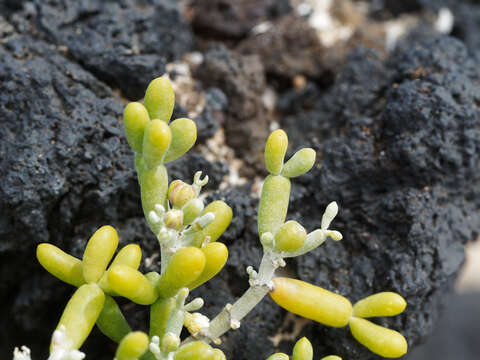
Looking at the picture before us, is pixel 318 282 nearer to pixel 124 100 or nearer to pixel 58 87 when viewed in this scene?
pixel 124 100

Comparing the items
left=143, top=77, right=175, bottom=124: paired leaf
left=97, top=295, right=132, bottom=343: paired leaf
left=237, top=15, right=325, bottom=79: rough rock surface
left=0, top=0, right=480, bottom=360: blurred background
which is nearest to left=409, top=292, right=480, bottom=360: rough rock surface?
left=0, top=0, right=480, bottom=360: blurred background

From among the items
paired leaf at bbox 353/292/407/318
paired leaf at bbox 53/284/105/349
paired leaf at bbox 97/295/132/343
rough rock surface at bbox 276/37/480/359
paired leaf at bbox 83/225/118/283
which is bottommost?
rough rock surface at bbox 276/37/480/359

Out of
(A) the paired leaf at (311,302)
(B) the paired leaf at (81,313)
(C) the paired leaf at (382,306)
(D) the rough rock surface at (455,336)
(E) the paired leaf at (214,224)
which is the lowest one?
(D) the rough rock surface at (455,336)

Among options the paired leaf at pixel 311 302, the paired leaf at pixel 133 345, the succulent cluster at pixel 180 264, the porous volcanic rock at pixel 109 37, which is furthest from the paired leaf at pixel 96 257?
the porous volcanic rock at pixel 109 37

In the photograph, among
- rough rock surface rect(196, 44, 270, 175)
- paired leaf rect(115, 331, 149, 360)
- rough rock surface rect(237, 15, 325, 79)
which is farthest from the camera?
rough rock surface rect(237, 15, 325, 79)

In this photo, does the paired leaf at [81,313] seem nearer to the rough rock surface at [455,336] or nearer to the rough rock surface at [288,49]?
the rough rock surface at [288,49]

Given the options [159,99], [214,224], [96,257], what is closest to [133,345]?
[96,257]

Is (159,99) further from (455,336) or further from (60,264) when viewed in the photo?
(455,336)

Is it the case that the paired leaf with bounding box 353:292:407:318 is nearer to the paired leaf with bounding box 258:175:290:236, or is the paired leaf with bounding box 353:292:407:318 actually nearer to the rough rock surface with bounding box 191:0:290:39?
the paired leaf with bounding box 258:175:290:236
